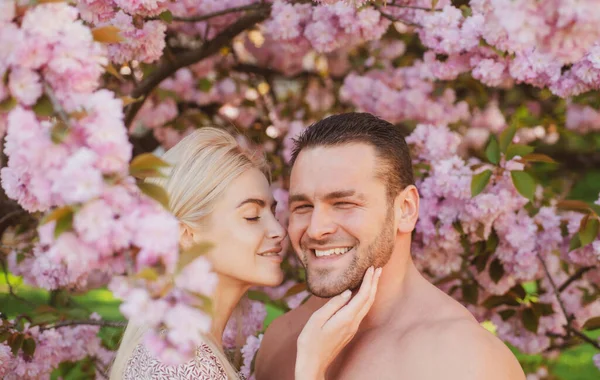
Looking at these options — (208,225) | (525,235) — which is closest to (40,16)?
(208,225)

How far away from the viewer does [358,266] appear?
2.53 m

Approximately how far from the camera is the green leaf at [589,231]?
3.07 meters

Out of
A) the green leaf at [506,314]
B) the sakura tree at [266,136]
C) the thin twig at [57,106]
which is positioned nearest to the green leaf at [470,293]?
the sakura tree at [266,136]

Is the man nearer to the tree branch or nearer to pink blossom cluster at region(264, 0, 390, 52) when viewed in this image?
pink blossom cluster at region(264, 0, 390, 52)

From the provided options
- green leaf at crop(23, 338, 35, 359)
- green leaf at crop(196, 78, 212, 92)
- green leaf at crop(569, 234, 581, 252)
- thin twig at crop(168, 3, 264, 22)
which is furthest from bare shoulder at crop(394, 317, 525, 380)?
green leaf at crop(196, 78, 212, 92)

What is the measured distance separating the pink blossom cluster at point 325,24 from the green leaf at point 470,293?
138 centimetres

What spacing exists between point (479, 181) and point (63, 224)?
2.16 metres

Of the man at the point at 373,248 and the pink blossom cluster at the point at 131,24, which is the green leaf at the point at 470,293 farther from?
the pink blossom cluster at the point at 131,24

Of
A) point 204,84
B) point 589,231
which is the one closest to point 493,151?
point 589,231

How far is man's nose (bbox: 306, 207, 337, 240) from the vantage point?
2520 mm

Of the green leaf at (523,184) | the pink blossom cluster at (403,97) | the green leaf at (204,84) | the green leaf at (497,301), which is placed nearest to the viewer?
the green leaf at (523,184)

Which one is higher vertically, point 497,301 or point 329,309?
point 329,309

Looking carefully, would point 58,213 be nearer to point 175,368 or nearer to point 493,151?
point 175,368

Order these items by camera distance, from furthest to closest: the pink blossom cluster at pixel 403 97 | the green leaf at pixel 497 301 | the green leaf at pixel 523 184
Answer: the pink blossom cluster at pixel 403 97 < the green leaf at pixel 497 301 < the green leaf at pixel 523 184
